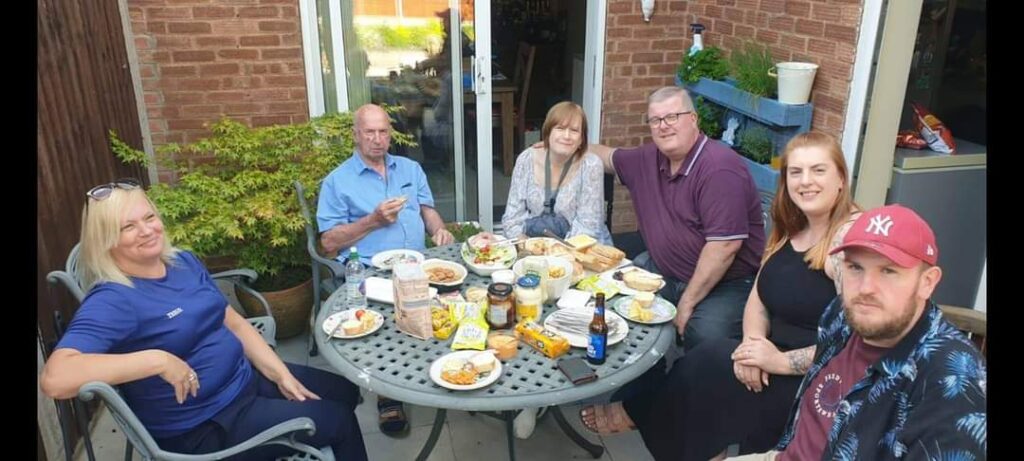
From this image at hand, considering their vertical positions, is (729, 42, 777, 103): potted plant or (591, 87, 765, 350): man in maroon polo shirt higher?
(729, 42, 777, 103): potted plant

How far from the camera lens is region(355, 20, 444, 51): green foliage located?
4.08 m

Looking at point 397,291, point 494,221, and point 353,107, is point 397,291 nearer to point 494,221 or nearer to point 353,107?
point 353,107

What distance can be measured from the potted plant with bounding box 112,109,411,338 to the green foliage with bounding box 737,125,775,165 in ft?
6.53

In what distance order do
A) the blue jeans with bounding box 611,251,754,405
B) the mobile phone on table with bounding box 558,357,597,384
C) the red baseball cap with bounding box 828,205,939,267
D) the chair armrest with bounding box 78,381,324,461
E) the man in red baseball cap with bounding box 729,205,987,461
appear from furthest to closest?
1. the blue jeans with bounding box 611,251,754,405
2. the mobile phone on table with bounding box 558,357,597,384
3. the chair armrest with bounding box 78,381,324,461
4. the red baseball cap with bounding box 828,205,939,267
5. the man in red baseball cap with bounding box 729,205,987,461

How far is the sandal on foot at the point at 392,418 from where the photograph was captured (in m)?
2.81

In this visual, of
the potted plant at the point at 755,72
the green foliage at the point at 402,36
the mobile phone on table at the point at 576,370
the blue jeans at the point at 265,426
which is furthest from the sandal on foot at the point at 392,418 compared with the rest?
the potted plant at the point at 755,72

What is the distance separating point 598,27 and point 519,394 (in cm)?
301

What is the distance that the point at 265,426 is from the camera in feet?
6.52

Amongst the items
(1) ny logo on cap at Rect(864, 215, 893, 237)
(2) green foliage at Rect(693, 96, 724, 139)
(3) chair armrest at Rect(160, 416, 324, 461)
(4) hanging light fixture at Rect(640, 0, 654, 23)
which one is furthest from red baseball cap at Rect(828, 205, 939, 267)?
(4) hanging light fixture at Rect(640, 0, 654, 23)

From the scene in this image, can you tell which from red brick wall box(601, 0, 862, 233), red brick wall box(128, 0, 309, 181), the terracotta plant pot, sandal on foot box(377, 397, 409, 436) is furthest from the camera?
red brick wall box(128, 0, 309, 181)

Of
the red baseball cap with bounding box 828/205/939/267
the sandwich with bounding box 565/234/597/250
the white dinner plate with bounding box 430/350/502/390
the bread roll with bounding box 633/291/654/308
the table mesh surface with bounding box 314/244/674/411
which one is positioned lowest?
the table mesh surface with bounding box 314/244/674/411

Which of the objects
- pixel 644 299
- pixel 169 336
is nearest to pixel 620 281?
pixel 644 299

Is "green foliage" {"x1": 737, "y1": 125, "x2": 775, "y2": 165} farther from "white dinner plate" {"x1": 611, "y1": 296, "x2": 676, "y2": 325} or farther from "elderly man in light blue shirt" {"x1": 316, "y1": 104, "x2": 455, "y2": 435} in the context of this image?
"elderly man in light blue shirt" {"x1": 316, "y1": 104, "x2": 455, "y2": 435}

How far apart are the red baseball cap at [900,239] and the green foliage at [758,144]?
7.08 feet
